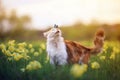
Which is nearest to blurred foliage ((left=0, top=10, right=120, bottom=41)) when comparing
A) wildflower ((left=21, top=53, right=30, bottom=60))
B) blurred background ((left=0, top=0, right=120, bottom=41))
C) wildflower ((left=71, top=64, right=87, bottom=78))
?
blurred background ((left=0, top=0, right=120, bottom=41))

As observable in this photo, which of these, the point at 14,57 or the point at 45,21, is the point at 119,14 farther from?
the point at 14,57

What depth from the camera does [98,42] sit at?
142 inches

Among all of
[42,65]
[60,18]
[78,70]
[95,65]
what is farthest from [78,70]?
[60,18]

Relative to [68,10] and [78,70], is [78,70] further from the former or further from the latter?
[68,10]

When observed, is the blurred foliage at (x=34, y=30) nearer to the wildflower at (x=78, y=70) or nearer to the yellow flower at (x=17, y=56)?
the yellow flower at (x=17, y=56)

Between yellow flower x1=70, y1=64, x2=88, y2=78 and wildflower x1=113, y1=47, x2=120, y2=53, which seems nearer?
yellow flower x1=70, y1=64, x2=88, y2=78

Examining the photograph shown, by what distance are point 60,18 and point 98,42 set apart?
1.00ft

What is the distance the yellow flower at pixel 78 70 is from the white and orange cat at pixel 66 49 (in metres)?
0.08

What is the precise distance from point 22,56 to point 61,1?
459mm

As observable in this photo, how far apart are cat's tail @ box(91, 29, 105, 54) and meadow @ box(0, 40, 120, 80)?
0.10 ft

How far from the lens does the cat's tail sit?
11.9ft

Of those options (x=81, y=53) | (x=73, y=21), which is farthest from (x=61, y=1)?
(x=81, y=53)

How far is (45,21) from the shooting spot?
369cm

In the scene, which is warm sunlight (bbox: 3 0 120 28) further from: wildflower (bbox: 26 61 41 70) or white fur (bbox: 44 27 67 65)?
wildflower (bbox: 26 61 41 70)
